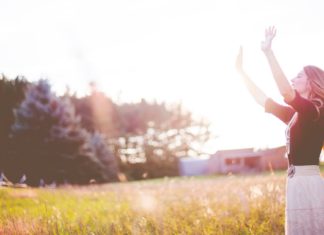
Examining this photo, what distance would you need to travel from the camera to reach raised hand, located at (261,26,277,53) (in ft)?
10.1

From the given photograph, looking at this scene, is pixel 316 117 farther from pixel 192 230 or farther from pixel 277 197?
pixel 277 197

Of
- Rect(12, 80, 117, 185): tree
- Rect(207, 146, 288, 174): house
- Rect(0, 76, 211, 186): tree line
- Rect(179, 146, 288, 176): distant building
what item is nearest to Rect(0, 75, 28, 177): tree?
Rect(0, 76, 211, 186): tree line

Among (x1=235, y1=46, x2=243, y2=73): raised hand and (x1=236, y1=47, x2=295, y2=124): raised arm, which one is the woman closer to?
(x1=236, y1=47, x2=295, y2=124): raised arm

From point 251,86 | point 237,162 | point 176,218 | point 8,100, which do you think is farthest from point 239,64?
point 237,162

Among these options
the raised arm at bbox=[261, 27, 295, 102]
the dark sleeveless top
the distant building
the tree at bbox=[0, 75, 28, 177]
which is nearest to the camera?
the raised arm at bbox=[261, 27, 295, 102]

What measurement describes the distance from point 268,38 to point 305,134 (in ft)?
2.51

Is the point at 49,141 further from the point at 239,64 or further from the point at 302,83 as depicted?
the point at 302,83

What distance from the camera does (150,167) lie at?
1960 inches

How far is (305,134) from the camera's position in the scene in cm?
321

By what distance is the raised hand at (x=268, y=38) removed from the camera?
309 centimetres

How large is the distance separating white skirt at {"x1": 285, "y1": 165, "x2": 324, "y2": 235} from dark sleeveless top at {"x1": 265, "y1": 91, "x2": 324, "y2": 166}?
→ 0.26 feet

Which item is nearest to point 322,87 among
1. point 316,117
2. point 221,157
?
point 316,117

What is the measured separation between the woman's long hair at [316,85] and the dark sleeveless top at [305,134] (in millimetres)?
66

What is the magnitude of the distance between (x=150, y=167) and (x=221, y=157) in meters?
11.9
